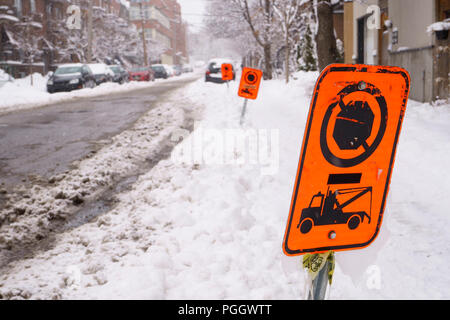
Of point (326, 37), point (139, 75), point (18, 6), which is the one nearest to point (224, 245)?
point (326, 37)

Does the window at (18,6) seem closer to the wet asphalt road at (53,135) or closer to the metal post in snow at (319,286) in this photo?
the wet asphalt road at (53,135)

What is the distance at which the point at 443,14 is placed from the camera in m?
12.4

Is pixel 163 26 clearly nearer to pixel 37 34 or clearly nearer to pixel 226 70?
pixel 37 34

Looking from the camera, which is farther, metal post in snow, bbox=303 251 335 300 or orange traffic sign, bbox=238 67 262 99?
orange traffic sign, bbox=238 67 262 99

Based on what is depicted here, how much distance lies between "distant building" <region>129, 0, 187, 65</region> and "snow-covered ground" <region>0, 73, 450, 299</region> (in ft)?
216

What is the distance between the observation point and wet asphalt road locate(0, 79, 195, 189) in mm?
6828

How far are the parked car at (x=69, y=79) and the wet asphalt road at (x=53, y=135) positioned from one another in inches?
374

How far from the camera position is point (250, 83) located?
31.9 feet

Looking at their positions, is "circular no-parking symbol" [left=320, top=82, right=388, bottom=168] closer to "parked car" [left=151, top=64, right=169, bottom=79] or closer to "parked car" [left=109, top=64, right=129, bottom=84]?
"parked car" [left=109, top=64, right=129, bottom=84]

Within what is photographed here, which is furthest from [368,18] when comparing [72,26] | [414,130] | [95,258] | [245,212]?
[72,26]

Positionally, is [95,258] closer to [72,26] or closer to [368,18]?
[368,18]

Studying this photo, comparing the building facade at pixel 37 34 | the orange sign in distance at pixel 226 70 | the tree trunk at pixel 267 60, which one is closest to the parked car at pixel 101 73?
the building facade at pixel 37 34

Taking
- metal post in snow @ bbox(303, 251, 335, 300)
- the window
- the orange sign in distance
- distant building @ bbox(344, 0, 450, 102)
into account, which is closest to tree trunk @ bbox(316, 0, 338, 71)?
distant building @ bbox(344, 0, 450, 102)

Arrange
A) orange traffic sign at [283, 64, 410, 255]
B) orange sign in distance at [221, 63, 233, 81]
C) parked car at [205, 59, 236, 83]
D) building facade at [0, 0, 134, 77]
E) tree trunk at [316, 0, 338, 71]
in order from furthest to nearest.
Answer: building facade at [0, 0, 134, 77] < parked car at [205, 59, 236, 83] < orange sign in distance at [221, 63, 233, 81] < tree trunk at [316, 0, 338, 71] < orange traffic sign at [283, 64, 410, 255]
